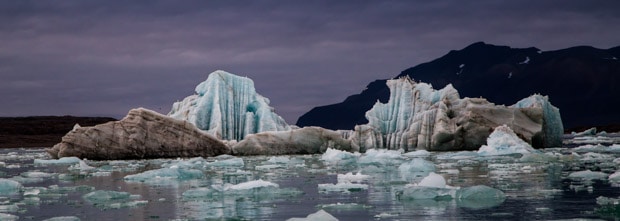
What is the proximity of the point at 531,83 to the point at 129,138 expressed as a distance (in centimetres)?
13010

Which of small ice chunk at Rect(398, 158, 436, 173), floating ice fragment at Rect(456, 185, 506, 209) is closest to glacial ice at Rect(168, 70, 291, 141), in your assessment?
small ice chunk at Rect(398, 158, 436, 173)

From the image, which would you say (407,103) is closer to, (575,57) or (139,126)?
(139,126)

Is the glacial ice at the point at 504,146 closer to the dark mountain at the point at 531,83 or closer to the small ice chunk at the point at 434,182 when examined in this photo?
the small ice chunk at the point at 434,182

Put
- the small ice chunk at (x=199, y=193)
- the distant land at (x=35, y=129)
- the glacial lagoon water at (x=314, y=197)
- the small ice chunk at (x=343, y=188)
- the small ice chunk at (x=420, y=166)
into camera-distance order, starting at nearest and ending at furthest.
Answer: the glacial lagoon water at (x=314, y=197)
the small ice chunk at (x=199, y=193)
the small ice chunk at (x=343, y=188)
the small ice chunk at (x=420, y=166)
the distant land at (x=35, y=129)

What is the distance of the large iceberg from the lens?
30.8 m

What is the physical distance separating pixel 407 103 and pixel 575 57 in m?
118

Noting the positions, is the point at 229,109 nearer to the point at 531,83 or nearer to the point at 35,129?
the point at 35,129

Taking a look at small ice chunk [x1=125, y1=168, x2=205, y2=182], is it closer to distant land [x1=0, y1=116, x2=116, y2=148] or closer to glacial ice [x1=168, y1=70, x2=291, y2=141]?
glacial ice [x1=168, y1=70, x2=291, y2=141]

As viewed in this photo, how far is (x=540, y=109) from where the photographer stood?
31.4 metres

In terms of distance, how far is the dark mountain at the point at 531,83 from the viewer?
138 metres

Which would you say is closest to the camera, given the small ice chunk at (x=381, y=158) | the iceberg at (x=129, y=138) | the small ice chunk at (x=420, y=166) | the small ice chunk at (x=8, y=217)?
the small ice chunk at (x=8, y=217)

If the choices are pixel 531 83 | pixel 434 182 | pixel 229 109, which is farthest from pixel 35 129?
pixel 531 83

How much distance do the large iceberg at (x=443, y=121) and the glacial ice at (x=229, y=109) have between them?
4.38 metres

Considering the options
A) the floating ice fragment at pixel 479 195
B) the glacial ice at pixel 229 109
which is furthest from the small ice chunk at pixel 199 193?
the glacial ice at pixel 229 109
